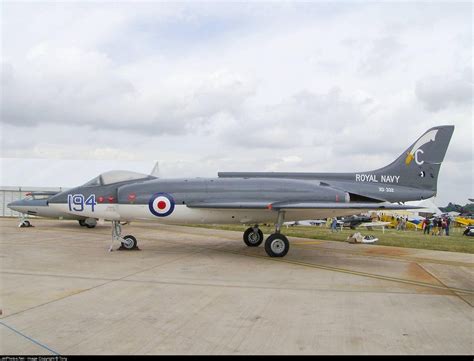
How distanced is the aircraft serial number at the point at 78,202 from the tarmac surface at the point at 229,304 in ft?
4.37

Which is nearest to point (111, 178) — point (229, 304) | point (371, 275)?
point (229, 304)

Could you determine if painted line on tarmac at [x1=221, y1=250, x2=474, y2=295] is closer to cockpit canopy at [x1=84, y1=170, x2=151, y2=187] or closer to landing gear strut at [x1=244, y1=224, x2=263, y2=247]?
landing gear strut at [x1=244, y1=224, x2=263, y2=247]

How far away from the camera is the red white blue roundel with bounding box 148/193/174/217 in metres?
12.0

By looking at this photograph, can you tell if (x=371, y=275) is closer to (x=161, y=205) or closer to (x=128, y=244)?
(x=161, y=205)

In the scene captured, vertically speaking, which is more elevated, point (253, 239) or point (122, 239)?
point (122, 239)

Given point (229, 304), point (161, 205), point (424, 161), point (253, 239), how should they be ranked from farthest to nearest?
1. point (424, 161)
2. point (253, 239)
3. point (161, 205)
4. point (229, 304)

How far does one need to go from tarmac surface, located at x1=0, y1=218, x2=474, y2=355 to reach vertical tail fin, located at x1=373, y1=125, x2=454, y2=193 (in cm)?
418

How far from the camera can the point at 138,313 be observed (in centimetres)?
589

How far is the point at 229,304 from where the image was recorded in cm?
652

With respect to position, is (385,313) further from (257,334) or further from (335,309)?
(257,334)

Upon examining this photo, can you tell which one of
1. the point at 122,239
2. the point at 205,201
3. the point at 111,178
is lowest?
the point at 122,239

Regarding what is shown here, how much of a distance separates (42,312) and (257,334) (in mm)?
3073

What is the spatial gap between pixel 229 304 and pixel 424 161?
1179cm

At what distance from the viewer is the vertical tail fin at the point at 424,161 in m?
15.4
